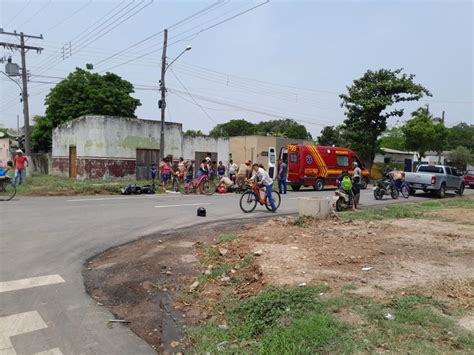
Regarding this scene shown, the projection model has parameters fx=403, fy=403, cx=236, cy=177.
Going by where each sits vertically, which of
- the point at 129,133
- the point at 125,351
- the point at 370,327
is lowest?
the point at 125,351

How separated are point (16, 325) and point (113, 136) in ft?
71.7

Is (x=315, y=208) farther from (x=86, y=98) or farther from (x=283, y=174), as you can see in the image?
(x=86, y=98)

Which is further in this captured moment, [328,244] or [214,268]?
[328,244]

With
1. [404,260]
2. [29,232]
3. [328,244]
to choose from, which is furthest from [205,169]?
[404,260]

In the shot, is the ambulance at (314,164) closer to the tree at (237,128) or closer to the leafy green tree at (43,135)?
the leafy green tree at (43,135)

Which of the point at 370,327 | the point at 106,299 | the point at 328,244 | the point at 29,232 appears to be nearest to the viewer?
the point at 370,327

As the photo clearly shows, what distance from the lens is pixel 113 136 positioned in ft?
82.5

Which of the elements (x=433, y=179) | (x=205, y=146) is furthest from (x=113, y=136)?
(x=433, y=179)

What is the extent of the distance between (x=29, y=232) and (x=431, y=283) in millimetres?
8005

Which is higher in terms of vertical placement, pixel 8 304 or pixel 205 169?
pixel 205 169

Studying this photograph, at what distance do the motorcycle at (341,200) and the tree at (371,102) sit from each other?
19.4m

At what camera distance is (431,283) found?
5.31 metres

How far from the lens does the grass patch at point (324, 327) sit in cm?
359

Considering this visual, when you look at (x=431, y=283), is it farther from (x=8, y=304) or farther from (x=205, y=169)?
(x=205, y=169)
